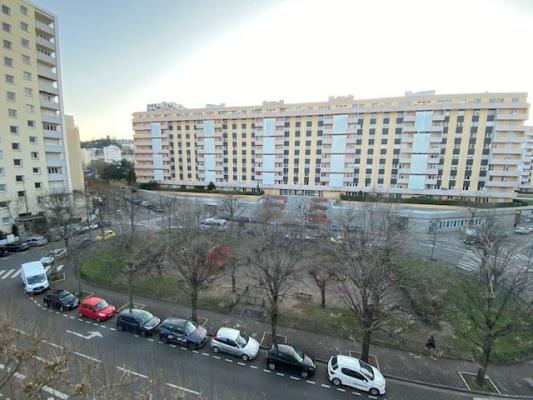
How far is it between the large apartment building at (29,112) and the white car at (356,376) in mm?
47304

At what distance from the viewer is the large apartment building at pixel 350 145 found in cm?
5056

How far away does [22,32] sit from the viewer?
122ft

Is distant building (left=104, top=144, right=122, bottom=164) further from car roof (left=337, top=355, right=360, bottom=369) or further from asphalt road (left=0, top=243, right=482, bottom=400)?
car roof (left=337, top=355, right=360, bottom=369)

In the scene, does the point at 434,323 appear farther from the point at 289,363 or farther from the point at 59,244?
the point at 59,244

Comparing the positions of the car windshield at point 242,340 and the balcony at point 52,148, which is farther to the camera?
the balcony at point 52,148

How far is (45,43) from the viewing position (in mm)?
40594

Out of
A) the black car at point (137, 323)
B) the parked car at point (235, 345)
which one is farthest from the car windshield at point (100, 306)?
the parked car at point (235, 345)

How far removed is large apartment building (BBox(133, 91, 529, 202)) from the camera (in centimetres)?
5056

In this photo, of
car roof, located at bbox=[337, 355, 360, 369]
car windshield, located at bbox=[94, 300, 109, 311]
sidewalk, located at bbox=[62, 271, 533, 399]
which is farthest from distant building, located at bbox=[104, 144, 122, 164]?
car roof, located at bbox=[337, 355, 360, 369]

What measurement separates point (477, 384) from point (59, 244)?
148ft

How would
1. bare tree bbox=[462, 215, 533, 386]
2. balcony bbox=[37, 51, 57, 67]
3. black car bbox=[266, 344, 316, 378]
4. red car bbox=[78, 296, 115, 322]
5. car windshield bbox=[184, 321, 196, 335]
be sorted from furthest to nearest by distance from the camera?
balcony bbox=[37, 51, 57, 67] < red car bbox=[78, 296, 115, 322] < car windshield bbox=[184, 321, 196, 335] < black car bbox=[266, 344, 316, 378] < bare tree bbox=[462, 215, 533, 386]

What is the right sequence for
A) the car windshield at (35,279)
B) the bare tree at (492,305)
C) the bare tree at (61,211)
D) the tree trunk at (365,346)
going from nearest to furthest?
the bare tree at (492,305) < the tree trunk at (365,346) < the car windshield at (35,279) < the bare tree at (61,211)

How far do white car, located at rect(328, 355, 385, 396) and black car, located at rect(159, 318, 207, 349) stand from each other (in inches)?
323

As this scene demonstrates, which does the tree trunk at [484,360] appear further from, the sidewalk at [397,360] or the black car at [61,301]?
the black car at [61,301]
